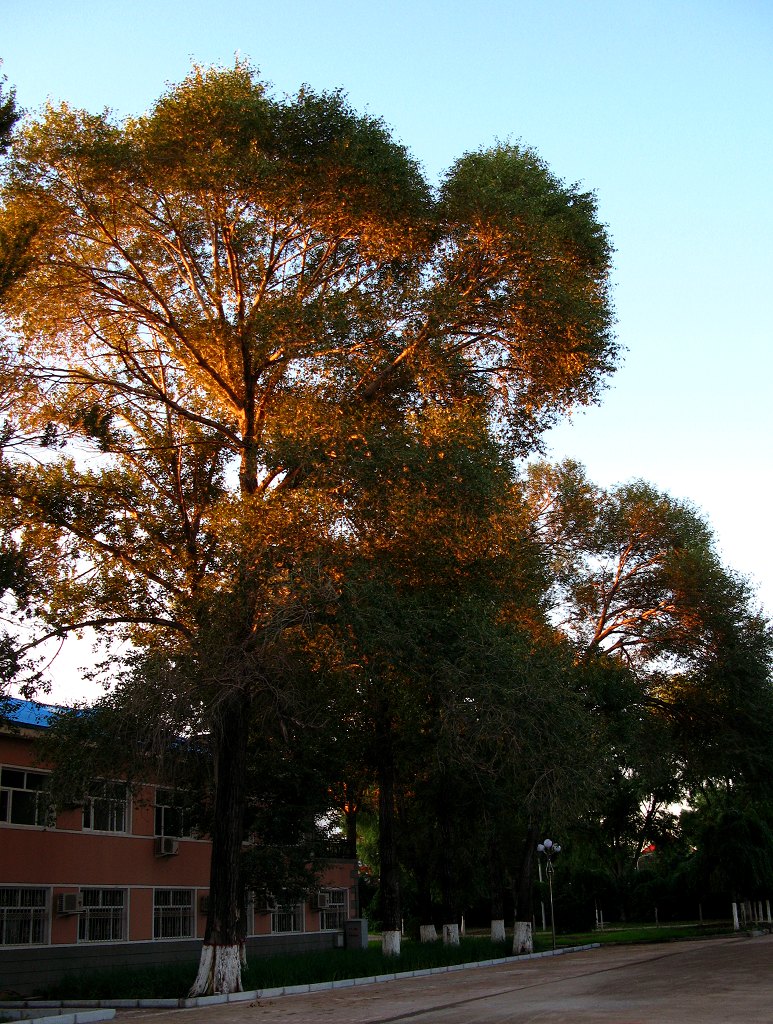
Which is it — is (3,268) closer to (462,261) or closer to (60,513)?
Answer: (60,513)

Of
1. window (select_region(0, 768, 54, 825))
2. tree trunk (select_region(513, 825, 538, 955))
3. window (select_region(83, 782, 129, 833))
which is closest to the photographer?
window (select_region(83, 782, 129, 833))

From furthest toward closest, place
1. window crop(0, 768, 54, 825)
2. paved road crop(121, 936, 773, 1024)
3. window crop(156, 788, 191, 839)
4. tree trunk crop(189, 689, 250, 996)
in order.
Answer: window crop(156, 788, 191, 839) < window crop(0, 768, 54, 825) < tree trunk crop(189, 689, 250, 996) < paved road crop(121, 936, 773, 1024)

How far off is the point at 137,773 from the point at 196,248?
1160 cm

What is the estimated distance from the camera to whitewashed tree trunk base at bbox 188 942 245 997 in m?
19.3

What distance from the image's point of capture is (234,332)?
71.7ft

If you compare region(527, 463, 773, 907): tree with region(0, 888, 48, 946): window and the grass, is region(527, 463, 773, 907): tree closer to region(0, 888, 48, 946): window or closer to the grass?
the grass

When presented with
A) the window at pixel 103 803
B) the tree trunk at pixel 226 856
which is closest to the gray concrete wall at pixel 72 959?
the window at pixel 103 803

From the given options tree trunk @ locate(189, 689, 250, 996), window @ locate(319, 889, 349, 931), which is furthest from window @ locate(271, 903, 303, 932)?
tree trunk @ locate(189, 689, 250, 996)

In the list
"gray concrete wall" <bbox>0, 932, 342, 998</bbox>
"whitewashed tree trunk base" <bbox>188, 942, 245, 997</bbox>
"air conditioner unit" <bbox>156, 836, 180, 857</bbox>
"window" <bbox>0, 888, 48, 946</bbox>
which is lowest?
"gray concrete wall" <bbox>0, 932, 342, 998</bbox>

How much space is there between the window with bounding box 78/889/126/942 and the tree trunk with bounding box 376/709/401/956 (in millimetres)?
7365

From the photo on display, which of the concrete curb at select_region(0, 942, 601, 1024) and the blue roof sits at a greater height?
the blue roof

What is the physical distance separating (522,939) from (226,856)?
1746cm

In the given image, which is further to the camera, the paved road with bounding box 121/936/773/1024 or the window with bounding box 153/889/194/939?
the window with bounding box 153/889/194/939

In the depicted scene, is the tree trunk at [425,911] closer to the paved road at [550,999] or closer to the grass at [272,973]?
the grass at [272,973]
